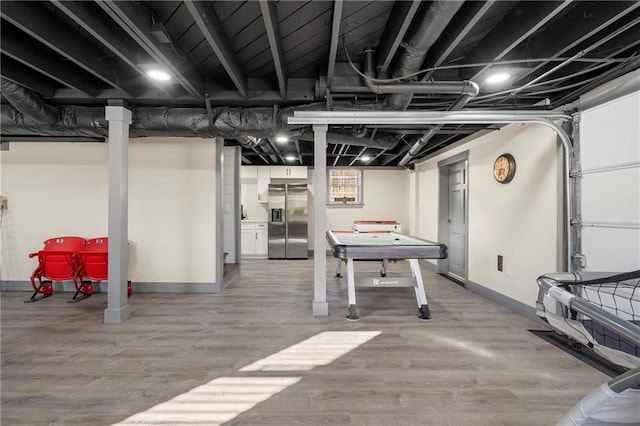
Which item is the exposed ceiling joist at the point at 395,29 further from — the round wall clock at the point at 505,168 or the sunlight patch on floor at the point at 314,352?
the sunlight patch on floor at the point at 314,352

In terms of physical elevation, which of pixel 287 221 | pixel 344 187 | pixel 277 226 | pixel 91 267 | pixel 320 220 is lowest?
pixel 91 267

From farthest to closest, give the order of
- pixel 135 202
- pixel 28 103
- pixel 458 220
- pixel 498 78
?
1. pixel 458 220
2. pixel 135 202
3. pixel 28 103
4. pixel 498 78

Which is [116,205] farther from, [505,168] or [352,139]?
[505,168]

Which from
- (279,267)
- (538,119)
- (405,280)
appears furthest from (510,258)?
(279,267)

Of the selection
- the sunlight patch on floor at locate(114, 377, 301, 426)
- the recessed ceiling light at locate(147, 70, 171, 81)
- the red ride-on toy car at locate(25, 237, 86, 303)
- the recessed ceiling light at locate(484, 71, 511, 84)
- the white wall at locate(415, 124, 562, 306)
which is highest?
the recessed ceiling light at locate(147, 70, 171, 81)

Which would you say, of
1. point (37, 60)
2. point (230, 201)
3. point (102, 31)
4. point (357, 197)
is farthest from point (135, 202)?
point (357, 197)

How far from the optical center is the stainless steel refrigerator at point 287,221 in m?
6.95

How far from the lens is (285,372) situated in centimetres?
213

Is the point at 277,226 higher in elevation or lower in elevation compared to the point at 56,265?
higher

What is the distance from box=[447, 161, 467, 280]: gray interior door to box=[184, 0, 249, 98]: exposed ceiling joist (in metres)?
3.95

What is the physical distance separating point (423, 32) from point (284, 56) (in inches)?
A: 49.8

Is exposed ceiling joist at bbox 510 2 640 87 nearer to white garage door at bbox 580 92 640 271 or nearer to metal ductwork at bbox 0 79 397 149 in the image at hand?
white garage door at bbox 580 92 640 271

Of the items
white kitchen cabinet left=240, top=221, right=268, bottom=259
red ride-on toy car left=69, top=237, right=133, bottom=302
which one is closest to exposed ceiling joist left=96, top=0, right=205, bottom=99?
red ride-on toy car left=69, top=237, right=133, bottom=302

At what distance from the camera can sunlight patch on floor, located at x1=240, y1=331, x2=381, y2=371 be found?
222 centimetres
